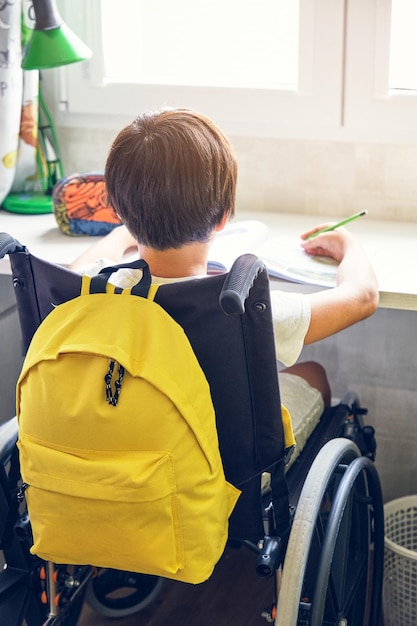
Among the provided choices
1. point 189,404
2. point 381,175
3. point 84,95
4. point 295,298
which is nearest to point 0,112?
point 84,95

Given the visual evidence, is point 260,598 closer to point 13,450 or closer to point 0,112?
point 13,450

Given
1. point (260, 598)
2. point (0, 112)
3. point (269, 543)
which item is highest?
point (0, 112)

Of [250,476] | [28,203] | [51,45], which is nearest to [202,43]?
[51,45]

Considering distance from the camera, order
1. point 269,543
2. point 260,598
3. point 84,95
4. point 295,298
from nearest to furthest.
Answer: point 269,543 → point 295,298 → point 260,598 → point 84,95

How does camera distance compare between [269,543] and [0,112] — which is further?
[0,112]

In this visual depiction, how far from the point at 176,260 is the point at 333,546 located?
44 cm

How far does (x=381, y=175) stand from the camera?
6.22 feet

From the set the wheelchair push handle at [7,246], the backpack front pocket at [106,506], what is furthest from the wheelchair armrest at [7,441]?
the wheelchair push handle at [7,246]

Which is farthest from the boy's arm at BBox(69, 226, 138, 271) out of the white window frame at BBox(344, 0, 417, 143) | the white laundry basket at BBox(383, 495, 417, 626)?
the white laundry basket at BBox(383, 495, 417, 626)

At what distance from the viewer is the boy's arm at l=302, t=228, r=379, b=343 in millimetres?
1313

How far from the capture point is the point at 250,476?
1229mm

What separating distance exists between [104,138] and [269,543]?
1180 mm

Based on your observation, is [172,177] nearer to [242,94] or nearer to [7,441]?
[7,441]

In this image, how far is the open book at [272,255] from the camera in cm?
152
